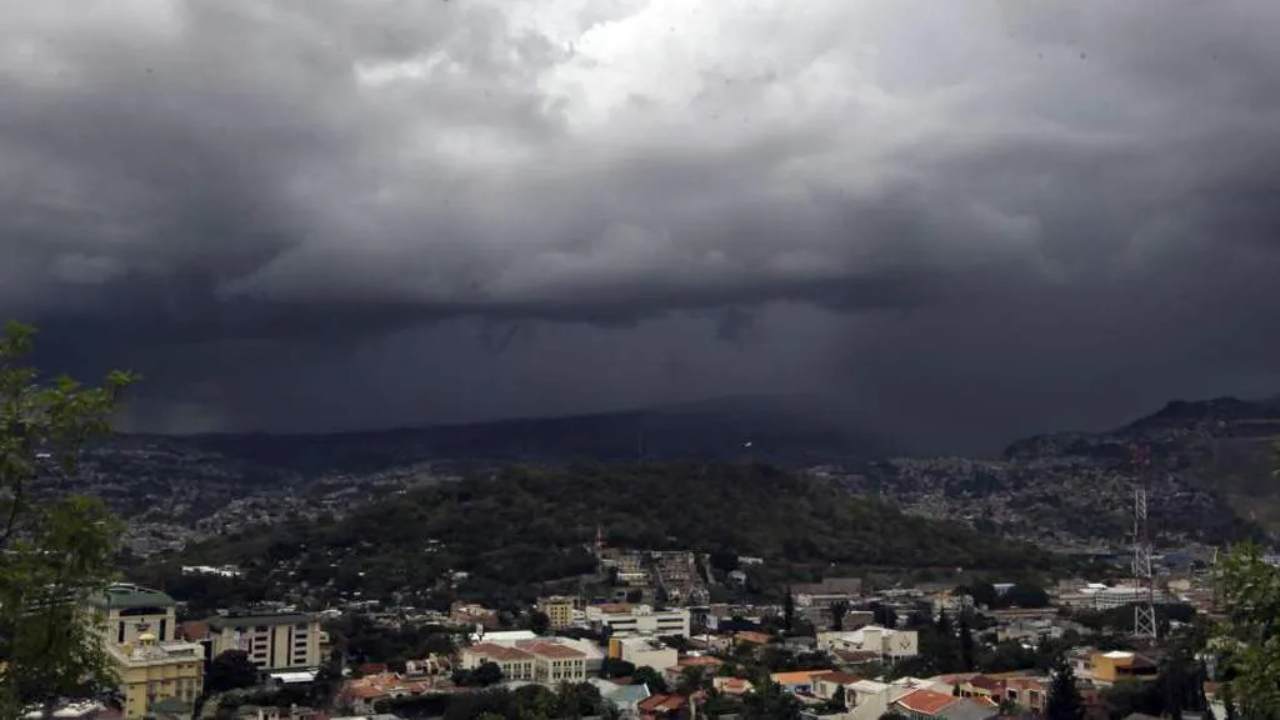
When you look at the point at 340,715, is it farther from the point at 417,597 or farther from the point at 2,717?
the point at 2,717

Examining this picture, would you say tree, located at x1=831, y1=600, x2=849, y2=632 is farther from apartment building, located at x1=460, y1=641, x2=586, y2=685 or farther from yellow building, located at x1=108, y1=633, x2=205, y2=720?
yellow building, located at x1=108, y1=633, x2=205, y2=720

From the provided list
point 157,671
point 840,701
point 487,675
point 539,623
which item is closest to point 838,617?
point 539,623

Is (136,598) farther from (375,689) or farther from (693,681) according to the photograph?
(693,681)

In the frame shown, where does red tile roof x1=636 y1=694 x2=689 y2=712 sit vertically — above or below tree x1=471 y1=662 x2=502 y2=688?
below

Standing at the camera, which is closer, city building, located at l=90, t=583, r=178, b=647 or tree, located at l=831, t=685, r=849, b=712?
tree, located at l=831, t=685, r=849, b=712

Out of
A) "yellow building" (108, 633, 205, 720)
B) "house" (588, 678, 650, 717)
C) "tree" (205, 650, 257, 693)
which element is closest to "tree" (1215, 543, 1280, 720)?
"house" (588, 678, 650, 717)

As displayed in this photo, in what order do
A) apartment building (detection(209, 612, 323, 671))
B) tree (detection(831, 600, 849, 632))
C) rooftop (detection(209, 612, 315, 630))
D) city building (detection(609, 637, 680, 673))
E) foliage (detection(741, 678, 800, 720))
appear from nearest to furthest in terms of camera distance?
1. foliage (detection(741, 678, 800, 720))
2. city building (detection(609, 637, 680, 673))
3. apartment building (detection(209, 612, 323, 671))
4. rooftop (detection(209, 612, 315, 630))
5. tree (detection(831, 600, 849, 632))

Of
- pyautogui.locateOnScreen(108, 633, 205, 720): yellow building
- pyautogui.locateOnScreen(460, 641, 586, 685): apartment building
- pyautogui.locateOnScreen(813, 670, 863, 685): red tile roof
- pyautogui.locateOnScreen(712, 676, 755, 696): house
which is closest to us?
pyautogui.locateOnScreen(108, 633, 205, 720): yellow building

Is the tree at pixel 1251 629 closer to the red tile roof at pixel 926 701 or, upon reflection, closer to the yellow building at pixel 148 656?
the red tile roof at pixel 926 701
